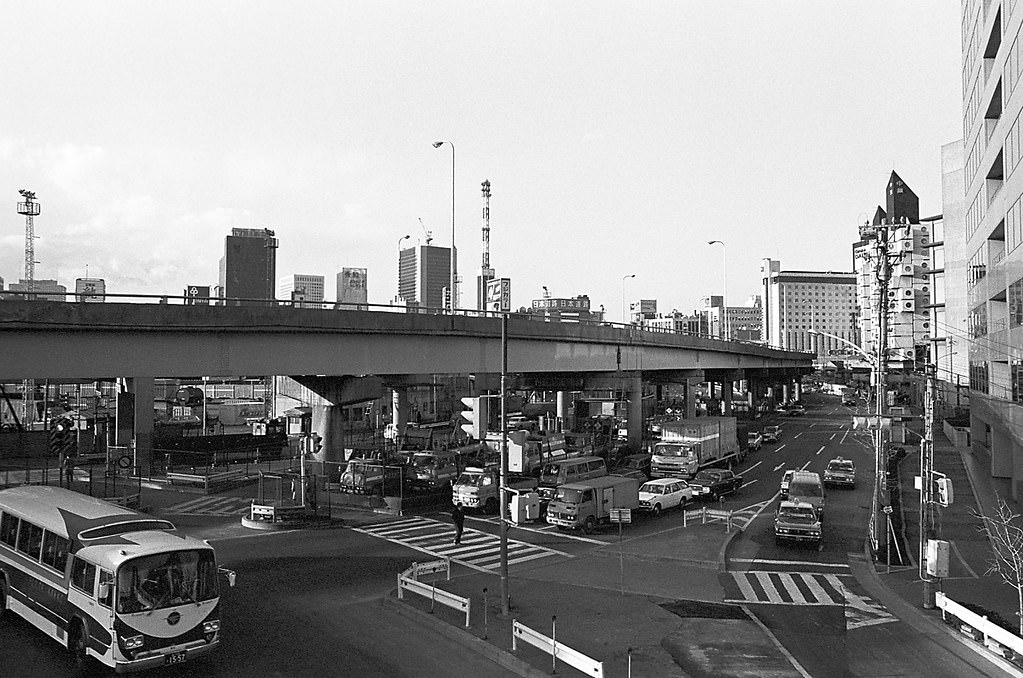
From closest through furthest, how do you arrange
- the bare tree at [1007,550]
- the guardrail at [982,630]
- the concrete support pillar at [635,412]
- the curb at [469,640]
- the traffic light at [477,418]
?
1. the curb at [469,640]
2. the guardrail at [982,630]
3. the traffic light at [477,418]
4. the bare tree at [1007,550]
5. the concrete support pillar at [635,412]

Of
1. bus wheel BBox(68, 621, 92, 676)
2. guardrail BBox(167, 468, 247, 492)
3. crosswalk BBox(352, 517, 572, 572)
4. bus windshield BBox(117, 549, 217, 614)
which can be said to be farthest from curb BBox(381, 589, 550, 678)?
guardrail BBox(167, 468, 247, 492)

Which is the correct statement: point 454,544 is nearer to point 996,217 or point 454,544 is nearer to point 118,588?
point 118,588

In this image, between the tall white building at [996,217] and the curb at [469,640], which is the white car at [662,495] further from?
the curb at [469,640]

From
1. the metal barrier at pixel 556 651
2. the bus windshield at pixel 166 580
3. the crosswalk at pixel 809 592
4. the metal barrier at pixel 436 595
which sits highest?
the bus windshield at pixel 166 580

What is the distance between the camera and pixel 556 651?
586 inches

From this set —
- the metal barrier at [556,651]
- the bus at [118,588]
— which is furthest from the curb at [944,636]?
the bus at [118,588]

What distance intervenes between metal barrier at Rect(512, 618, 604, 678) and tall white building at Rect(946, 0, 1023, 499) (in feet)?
90.1

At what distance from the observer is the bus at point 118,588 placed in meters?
14.3

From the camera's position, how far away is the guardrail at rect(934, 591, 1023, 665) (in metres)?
15.6

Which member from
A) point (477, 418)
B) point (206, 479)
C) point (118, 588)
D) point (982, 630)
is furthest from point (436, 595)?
point (206, 479)

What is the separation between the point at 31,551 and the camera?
17125 millimetres

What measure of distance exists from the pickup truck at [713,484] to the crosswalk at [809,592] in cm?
1342

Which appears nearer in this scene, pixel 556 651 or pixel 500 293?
pixel 556 651

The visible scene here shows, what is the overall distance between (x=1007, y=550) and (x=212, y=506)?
3393 centimetres
